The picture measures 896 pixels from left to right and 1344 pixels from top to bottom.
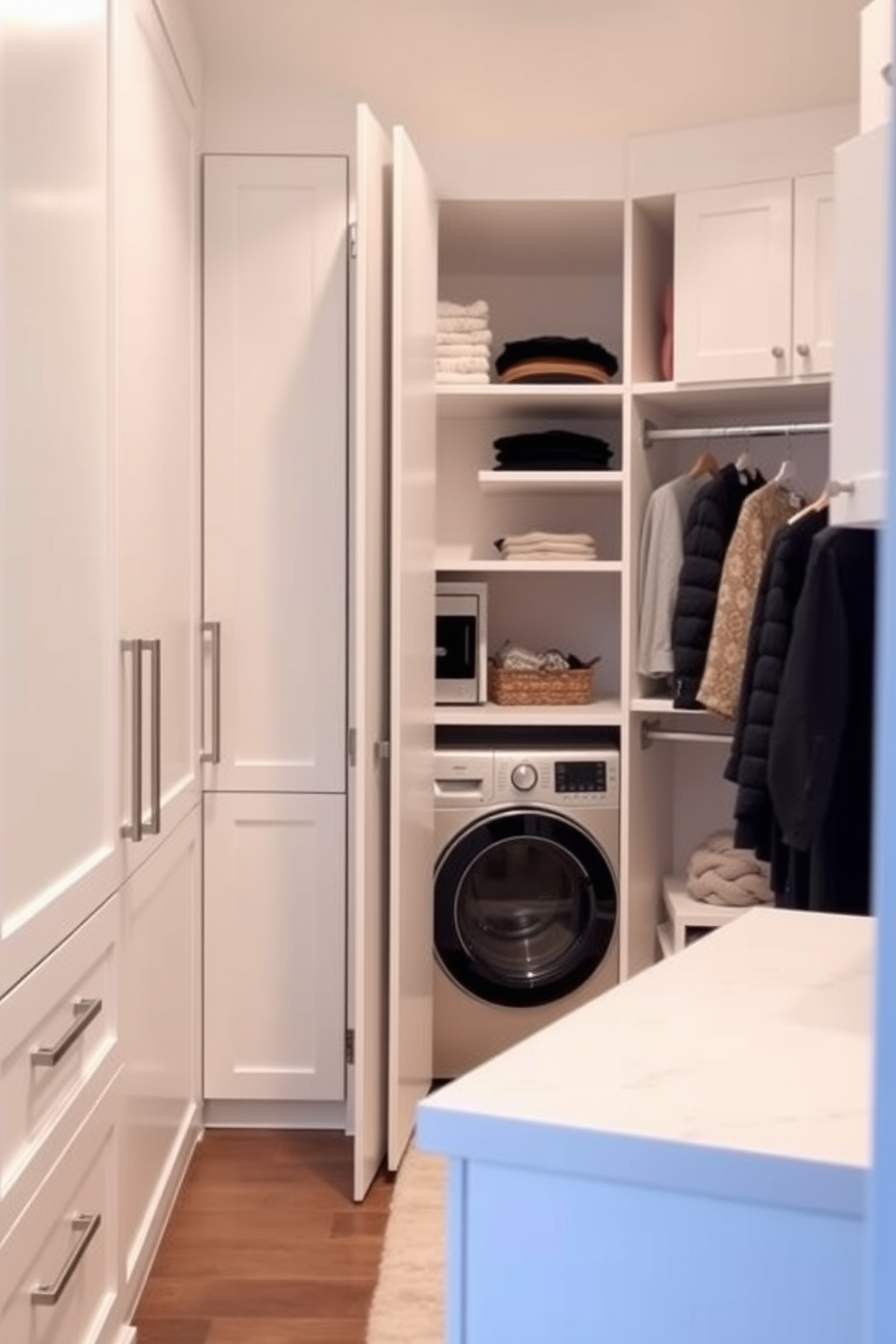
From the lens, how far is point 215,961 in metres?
3.20

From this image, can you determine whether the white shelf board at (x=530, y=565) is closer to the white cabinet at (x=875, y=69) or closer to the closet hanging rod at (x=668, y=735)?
the closet hanging rod at (x=668, y=735)

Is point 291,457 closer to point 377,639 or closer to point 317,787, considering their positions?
point 377,639

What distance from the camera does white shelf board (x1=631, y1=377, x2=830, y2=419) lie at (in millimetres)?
3295

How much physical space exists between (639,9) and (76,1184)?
7.93 feet

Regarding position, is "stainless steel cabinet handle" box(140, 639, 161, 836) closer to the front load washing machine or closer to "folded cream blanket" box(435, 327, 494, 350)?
the front load washing machine

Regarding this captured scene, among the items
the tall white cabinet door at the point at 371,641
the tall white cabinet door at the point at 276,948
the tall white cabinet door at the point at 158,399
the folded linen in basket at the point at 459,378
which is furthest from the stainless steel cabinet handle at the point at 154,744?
the folded linen in basket at the point at 459,378

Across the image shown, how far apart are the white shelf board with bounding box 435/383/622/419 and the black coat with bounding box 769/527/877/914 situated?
1.01m

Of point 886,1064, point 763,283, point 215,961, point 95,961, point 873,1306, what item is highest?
point 763,283

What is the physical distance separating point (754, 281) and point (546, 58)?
73cm

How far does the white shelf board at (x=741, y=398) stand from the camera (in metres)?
3.29

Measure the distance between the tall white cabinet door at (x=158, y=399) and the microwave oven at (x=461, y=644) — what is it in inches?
29.2

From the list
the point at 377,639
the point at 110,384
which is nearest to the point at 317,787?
the point at 377,639

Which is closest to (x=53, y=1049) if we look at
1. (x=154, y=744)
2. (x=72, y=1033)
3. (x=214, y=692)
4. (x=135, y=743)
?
(x=72, y=1033)

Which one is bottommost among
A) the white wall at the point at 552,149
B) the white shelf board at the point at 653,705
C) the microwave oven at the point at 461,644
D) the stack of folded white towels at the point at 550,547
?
the white shelf board at the point at 653,705
